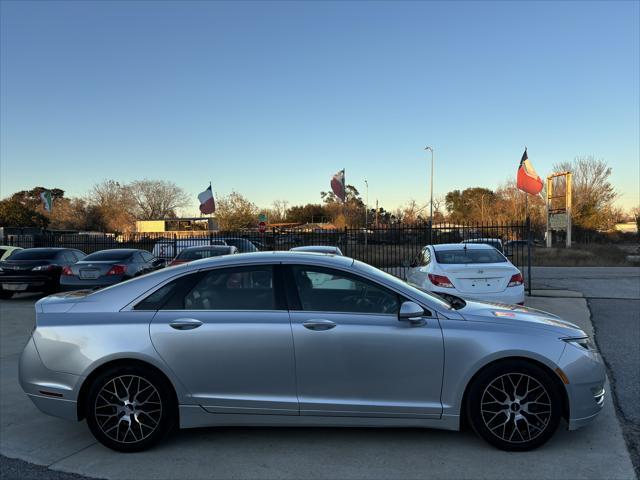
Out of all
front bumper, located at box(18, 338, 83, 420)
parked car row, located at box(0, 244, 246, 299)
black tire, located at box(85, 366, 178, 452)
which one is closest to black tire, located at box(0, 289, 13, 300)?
parked car row, located at box(0, 244, 246, 299)

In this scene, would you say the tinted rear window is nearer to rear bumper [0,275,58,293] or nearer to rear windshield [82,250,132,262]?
rear windshield [82,250,132,262]

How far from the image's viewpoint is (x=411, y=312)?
12.4 ft

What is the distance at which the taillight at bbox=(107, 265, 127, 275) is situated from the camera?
11.5 m

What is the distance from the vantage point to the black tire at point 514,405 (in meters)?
3.77

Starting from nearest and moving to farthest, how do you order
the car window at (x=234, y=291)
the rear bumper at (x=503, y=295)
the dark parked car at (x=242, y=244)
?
the car window at (x=234, y=291) < the rear bumper at (x=503, y=295) < the dark parked car at (x=242, y=244)

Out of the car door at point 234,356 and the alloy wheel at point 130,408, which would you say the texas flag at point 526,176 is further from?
the alloy wheel at point 130,408

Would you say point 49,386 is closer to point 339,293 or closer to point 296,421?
point 296,421

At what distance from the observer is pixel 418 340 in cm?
377

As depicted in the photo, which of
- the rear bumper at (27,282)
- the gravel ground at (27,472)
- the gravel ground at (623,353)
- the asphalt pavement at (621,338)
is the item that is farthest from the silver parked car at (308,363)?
the rear bumper at (27,282)

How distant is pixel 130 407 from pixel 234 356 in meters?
0.92

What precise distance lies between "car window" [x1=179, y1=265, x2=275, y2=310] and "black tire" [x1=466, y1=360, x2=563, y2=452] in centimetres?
177

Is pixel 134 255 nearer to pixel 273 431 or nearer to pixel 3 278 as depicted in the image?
pixel 3 278

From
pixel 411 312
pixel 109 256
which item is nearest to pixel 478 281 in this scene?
pixel 411 312

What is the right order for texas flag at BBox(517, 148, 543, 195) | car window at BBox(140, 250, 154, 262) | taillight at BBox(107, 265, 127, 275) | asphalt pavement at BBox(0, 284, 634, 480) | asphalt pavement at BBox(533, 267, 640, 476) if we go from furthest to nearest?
texas flag at BBox(517, 148, 543, 195) < car window at BBox(140, 250, 154, 262) < taillight at BBox(107, 265, 127, 275) < asphalt pavement at BBox(533, 267, 640, 476) < asphalt pavement at BBox(0, 284, 634, 480)
